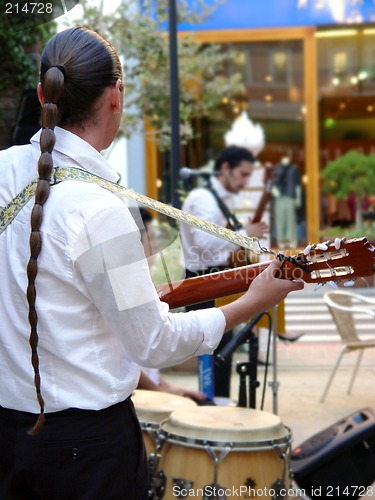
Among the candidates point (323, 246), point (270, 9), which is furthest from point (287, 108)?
point (323, 246)

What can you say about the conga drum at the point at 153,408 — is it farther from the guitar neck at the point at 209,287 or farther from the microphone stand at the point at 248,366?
the guitar neck at the point at 209,287

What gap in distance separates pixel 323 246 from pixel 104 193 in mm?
515

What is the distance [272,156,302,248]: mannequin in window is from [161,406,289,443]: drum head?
12.5 m

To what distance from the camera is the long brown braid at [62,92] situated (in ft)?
5.93

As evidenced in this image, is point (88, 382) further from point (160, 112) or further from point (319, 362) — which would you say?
point (160, 112)

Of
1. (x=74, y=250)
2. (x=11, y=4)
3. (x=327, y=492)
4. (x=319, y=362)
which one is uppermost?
(x=11, y=4)

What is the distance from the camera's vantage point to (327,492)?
156 inches

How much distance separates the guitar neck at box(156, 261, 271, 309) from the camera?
2.08 meters

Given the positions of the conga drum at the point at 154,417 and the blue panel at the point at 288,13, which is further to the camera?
the blue panel at the point at 288,13

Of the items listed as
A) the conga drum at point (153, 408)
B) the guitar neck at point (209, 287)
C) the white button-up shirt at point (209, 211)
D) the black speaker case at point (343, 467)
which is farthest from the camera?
the white button-up shirt at point (209, 211)

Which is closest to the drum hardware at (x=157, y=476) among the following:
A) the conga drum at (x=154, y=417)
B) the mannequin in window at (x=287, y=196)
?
the conga drum at (x=154, y=417)

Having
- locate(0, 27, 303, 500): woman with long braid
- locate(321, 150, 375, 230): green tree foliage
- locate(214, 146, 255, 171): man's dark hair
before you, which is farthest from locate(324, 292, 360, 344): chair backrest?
locate(321, 150, 375, 230): green tree foliage

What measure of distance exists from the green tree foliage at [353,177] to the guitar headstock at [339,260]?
12.6 m

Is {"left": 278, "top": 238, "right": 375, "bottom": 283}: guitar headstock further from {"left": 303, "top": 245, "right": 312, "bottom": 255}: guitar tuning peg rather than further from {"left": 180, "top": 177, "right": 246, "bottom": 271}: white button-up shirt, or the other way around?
{"left": 180, "top": 177, "right": 246, "bottom": 271}: white button-up shirt
